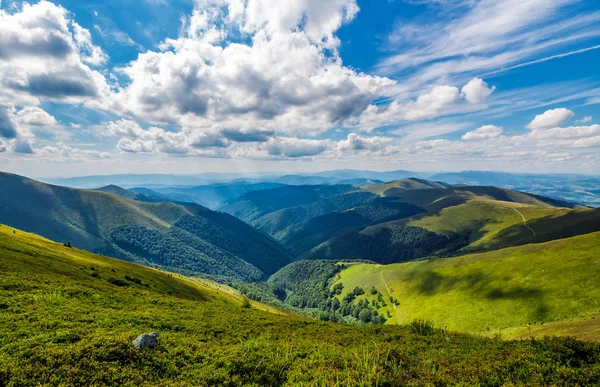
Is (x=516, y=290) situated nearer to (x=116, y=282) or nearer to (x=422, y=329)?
(x=422, y=329)

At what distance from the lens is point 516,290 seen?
105562 millimetres

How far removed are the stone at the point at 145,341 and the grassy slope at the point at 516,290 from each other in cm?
5134

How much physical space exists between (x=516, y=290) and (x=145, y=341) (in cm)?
13063

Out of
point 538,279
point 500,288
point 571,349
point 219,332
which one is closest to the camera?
point 571,349

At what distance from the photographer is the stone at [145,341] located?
19.8 m

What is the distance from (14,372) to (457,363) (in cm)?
2754

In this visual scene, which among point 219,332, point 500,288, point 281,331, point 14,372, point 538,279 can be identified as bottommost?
point 500,288

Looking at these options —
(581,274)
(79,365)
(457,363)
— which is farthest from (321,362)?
(581,274)

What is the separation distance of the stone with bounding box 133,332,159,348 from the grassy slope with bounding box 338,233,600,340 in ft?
168

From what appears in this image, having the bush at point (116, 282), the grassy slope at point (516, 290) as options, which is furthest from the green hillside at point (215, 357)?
the grassy slope at point (516, 290)

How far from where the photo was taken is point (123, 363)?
17.3 m

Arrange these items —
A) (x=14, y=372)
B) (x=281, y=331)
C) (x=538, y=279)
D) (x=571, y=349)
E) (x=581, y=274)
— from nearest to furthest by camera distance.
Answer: (x=14, y=372) → (x=571, y=349) → (x=281, y=331) → (x=581, y=274) → (x=538, y=279)

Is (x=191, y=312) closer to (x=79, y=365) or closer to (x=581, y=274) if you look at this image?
(x=79, y=365)

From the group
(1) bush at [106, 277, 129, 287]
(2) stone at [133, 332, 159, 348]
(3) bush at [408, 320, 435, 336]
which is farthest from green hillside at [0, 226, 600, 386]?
(1) bush at [106, 277, 129, 287]
